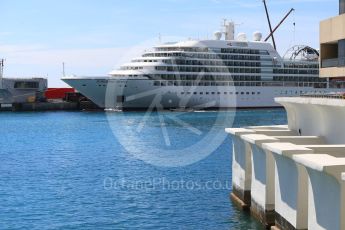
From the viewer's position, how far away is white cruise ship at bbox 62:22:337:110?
107 metres

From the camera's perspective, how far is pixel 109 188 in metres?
31.9

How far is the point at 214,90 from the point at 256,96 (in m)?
10.2

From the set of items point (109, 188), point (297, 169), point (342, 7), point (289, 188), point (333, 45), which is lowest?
point (109, 188)

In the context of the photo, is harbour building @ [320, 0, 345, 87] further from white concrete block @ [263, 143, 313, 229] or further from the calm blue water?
the calm blue water

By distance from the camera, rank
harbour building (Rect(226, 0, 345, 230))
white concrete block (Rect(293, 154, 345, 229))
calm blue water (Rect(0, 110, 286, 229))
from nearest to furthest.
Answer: white concrete block (Rect(293, 154, 345, 229)), harbour building (Rect(226, 0, 345, 230)), calm blue water (Rect(0, 110, 286, 229))

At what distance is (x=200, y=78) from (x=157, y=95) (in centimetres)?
892

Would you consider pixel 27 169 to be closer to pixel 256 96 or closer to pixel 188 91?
pixel 188 91

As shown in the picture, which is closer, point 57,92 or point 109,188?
point 109,188

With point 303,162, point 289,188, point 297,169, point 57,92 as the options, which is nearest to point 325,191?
point 303,162

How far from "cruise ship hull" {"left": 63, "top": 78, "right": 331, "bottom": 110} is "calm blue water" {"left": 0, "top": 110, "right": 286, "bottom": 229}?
4556 centimetres

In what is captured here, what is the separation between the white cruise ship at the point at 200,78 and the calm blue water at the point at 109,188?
46.6 metres

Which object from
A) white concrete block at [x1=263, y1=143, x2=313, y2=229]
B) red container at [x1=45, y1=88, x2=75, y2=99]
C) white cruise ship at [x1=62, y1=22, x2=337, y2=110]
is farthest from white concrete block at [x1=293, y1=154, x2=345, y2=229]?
red container at [x1=45, y1=88, x2=75, y2=99]

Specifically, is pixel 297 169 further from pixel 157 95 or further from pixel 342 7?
pixel 157 95

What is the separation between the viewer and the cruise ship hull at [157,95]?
106562mm
